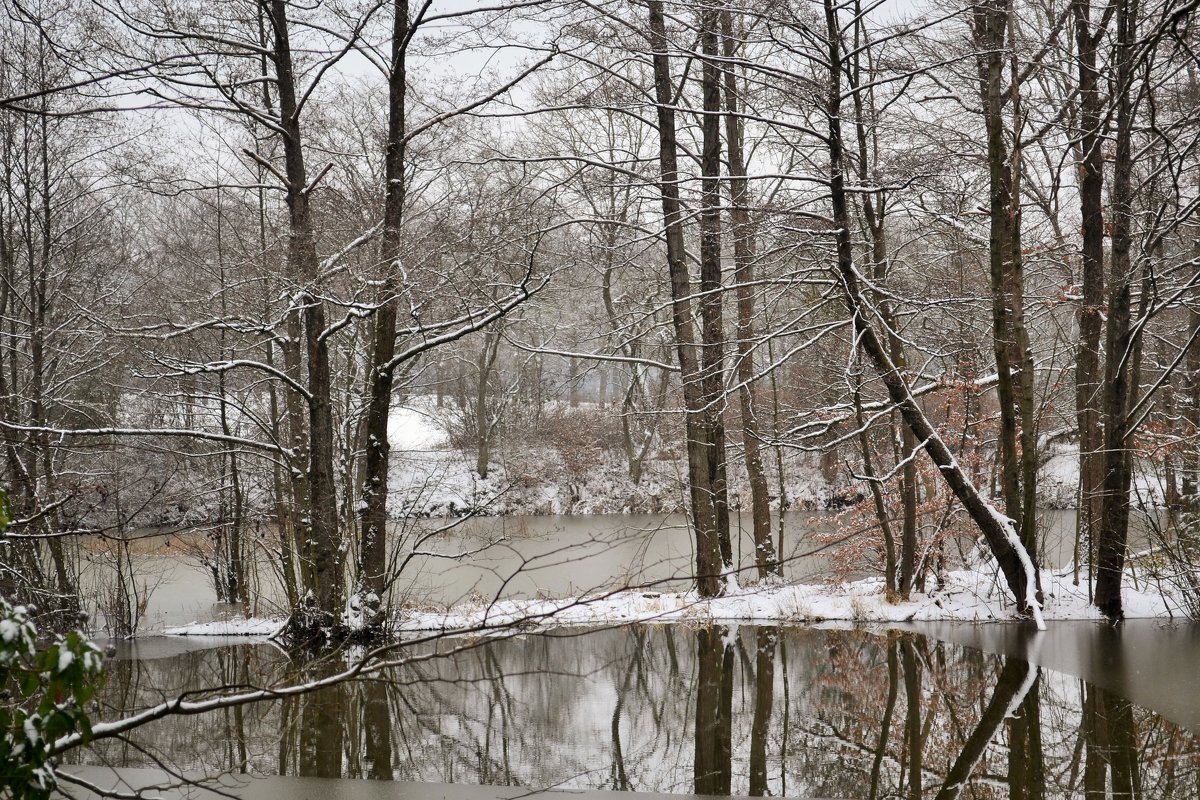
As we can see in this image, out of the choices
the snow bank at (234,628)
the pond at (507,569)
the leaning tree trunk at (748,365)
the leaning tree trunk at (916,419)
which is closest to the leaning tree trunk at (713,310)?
the leaning tree trunk at (748,365)

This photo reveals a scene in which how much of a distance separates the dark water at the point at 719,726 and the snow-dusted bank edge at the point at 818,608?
837 millimetres

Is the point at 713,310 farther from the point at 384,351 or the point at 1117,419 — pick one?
the point at 1117,419

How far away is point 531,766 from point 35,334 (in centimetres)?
999

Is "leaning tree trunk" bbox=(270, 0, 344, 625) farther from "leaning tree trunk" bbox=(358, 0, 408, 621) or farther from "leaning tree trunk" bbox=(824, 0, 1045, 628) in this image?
"leaning tree trunk" bbox=(824, 0, 1045, 628)

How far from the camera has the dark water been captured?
187 inches

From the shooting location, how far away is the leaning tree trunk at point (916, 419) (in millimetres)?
8367

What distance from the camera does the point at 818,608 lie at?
9.69 meters

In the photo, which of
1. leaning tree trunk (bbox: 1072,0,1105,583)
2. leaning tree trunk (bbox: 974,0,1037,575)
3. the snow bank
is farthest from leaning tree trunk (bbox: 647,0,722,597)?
the snow bank

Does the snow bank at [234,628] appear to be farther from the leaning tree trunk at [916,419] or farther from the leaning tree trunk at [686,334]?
the leaning tree trunk at [916,419]

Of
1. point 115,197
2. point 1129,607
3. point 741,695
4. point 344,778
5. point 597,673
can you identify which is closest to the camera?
point 344,778

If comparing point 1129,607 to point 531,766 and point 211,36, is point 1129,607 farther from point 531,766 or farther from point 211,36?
point 211,36

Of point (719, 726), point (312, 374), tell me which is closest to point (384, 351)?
point (312, 374)

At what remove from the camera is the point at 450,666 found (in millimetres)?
8188

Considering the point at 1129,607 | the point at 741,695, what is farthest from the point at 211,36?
the point at 1129,607
